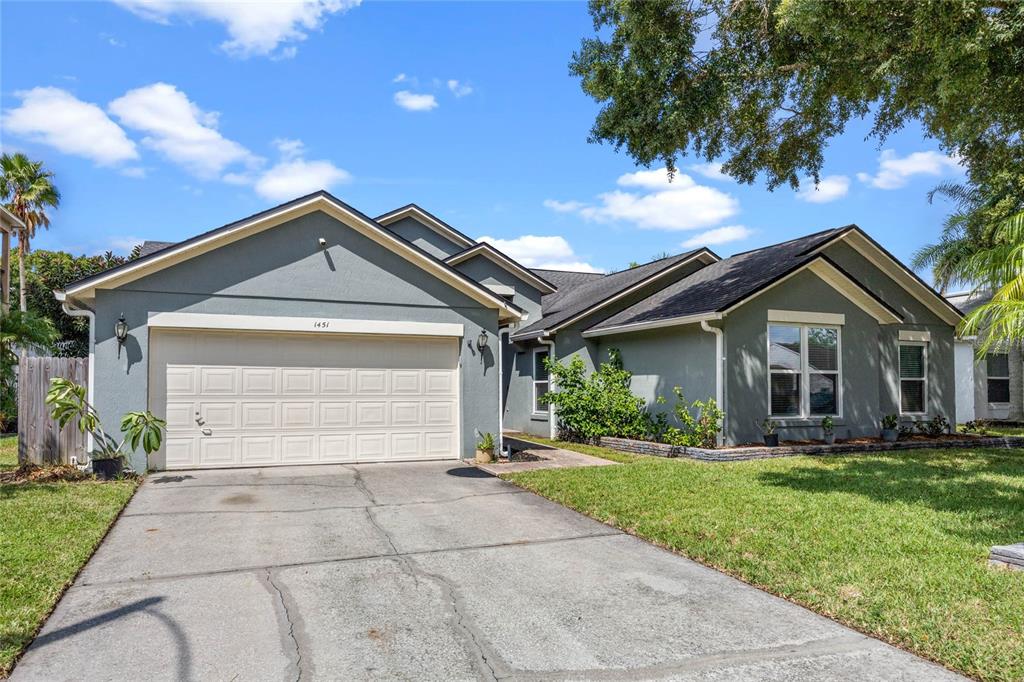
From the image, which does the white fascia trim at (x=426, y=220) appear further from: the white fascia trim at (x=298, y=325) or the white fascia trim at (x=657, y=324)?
the white fascia trim at (x=298, y=325)

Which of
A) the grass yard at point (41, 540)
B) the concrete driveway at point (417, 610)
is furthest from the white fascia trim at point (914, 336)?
the grass yard at point (41, 540)

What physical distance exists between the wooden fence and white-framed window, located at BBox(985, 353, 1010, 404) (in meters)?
25.5

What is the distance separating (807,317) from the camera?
1395 cm

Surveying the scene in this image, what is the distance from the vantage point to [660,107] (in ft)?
40.1

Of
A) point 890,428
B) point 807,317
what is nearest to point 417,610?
point 807,317

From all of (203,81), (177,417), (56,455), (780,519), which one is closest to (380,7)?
(203,81)

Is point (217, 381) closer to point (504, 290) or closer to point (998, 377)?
point (504, 290)

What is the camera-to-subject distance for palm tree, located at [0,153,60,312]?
2531 cm

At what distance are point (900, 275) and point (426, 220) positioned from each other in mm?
13365

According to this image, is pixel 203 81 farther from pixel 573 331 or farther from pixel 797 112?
pixel 797 112

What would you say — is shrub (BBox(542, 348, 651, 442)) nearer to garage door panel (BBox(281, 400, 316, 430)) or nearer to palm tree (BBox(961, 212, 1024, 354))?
garage door panel (BBox(281, 400, 316, 430))

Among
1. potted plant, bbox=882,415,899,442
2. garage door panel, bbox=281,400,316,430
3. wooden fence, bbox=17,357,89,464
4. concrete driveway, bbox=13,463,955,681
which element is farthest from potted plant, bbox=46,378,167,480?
potted plant, bbox=882,415,899,442

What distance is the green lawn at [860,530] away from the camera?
4.33 m

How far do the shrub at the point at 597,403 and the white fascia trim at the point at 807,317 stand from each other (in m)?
3.53
